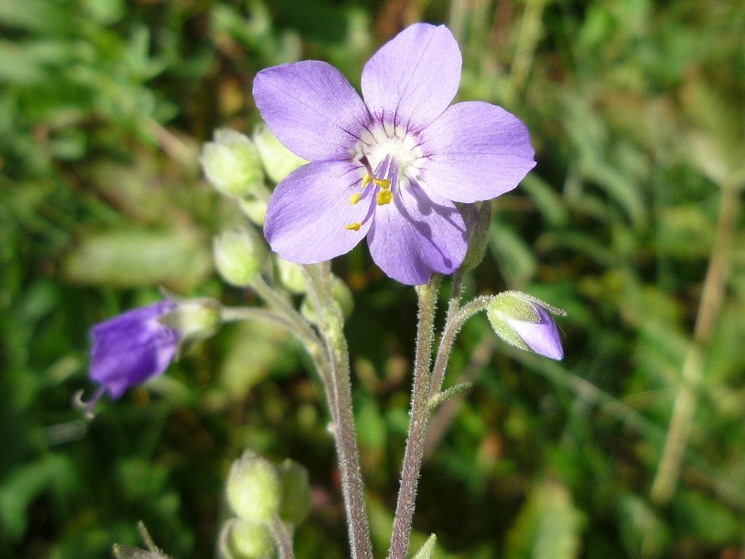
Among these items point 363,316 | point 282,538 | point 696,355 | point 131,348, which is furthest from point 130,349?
point 696,355

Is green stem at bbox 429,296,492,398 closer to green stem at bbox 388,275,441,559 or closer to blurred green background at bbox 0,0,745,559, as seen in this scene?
green stem at bbox 388,275,441,559

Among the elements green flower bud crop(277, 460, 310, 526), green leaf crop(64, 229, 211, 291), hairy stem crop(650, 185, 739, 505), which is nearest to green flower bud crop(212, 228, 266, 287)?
green flower bud crop(277, 460, 310, 526)

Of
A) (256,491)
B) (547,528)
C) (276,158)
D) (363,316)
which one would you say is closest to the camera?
(256,491)

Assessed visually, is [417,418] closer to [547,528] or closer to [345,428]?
[345,428]

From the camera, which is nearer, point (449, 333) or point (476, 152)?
point (476, 152)

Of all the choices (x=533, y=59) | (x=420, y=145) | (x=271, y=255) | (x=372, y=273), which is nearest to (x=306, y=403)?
(x=372, y=273)

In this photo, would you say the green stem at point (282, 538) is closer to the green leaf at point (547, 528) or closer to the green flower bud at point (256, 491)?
the green flower bud at point (256, 491)
